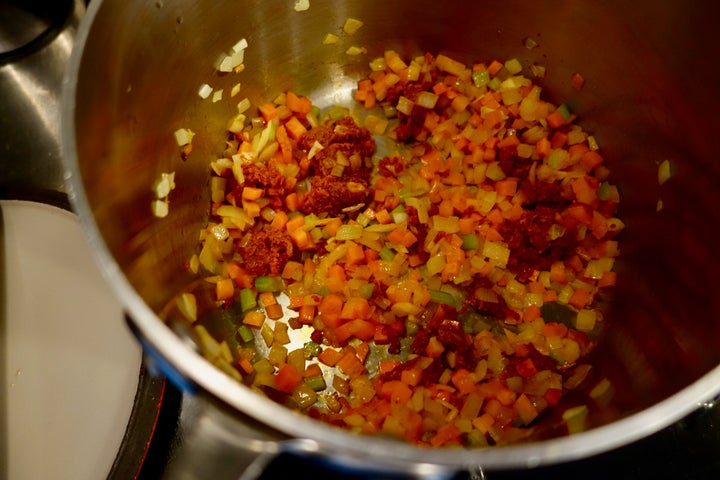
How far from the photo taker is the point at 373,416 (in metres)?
1.36

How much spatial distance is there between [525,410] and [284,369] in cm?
57

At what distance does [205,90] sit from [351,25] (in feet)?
1.52

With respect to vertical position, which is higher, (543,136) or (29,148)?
(543,136)

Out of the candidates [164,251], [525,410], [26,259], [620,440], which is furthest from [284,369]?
[620,440]

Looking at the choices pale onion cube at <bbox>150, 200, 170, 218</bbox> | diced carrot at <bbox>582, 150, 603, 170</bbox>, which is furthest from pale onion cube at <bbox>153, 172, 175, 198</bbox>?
diced carrot at <bbox>582, 150, 603, 170</bbox>

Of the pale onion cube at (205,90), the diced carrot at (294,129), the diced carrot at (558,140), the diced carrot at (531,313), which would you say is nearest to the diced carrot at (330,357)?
the diced carrot at (531,313)

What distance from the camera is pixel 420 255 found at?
1578 mm

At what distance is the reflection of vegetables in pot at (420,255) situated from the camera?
1421 mm

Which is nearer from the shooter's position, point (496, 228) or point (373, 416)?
point (373, 416)

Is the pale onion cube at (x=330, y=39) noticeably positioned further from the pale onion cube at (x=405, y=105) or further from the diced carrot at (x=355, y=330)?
the diced carrot at (x=355, y=330)

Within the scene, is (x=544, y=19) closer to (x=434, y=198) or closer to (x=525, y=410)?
(x=434, y=198)

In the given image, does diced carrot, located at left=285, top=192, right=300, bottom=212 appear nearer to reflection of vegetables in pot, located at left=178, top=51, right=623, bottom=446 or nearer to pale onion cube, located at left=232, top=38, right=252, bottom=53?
reflection of vegetables in pot, located at left=178, top=51, right=623, bottom=446

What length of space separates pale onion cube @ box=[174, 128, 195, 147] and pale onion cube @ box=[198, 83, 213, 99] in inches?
3.9

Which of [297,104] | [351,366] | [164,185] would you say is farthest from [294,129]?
[351,366]
